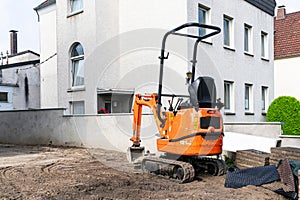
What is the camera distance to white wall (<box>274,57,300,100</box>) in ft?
75.1

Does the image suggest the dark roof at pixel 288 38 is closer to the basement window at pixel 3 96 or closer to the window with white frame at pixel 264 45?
the window with white frame at pixel 264 45

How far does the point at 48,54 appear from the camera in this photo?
21.2m

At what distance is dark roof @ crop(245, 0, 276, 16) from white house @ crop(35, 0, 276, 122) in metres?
0.10

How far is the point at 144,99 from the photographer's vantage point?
7.96m

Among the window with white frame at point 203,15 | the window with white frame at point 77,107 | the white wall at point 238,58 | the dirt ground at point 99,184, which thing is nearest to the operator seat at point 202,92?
the dirt ground at point 99,184

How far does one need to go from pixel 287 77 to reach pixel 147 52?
1294 cm

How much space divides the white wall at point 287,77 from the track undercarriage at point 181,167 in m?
17.1

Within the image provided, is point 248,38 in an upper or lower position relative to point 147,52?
upper

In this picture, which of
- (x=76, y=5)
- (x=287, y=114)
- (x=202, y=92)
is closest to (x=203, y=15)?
(x=76, y=5)

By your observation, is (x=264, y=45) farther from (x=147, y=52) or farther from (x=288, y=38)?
(x=147, y=52)

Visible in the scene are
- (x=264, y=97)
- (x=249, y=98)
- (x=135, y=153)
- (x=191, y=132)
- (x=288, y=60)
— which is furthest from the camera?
(x=288, y=60)

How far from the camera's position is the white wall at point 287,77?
22891 millimetres

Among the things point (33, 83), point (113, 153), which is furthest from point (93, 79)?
point (33, 83)

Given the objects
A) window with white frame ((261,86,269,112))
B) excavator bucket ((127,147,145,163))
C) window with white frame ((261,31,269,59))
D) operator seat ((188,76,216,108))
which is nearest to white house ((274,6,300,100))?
window with white frame ((261,31,269,59))
